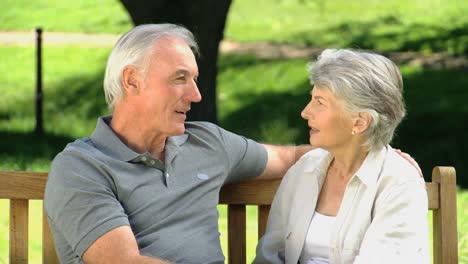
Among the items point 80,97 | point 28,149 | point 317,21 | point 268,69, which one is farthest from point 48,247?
point 317,21

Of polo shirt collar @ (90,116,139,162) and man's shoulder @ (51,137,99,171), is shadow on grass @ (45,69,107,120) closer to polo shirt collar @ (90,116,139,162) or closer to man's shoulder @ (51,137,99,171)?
polo shirt collar @ (90,116,139,162)

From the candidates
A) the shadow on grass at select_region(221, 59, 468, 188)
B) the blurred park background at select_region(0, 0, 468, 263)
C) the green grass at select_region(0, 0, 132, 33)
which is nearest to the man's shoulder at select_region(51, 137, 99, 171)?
the blurred park background at select_region(0, 0, 468, 263)

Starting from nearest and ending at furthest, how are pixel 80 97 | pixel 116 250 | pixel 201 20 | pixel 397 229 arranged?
pixel 116 250 < pixel 397 229 < pixel 201 20 < pixel 80 97

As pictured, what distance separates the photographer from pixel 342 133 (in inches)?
160

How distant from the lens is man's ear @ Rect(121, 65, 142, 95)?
13.3 feet

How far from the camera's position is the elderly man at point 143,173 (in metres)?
3.88

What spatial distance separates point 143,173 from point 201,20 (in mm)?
4398

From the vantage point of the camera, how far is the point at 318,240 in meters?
4.15

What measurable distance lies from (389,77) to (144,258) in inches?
41.5

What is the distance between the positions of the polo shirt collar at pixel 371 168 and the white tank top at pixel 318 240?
208 mm

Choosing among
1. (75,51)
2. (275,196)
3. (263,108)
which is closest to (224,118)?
(263,108)

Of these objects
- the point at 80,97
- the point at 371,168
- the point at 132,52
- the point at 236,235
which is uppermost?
the point at 132,52

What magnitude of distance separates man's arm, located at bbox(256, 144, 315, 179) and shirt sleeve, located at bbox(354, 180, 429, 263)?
59cm

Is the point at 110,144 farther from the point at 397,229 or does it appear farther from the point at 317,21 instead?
the point at 317,21
